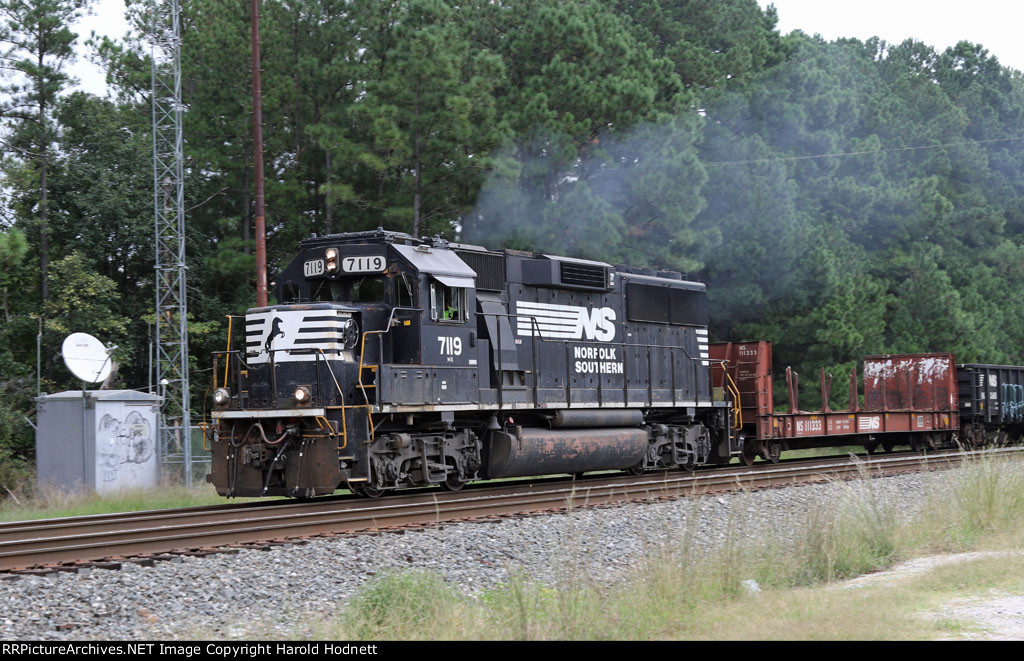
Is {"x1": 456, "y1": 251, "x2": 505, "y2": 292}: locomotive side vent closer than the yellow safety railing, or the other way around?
{"x1": 456, "y1": 251, "x2": 505, "y2": 292}: locomotive side vent

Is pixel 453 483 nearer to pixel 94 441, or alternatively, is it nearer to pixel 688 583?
pixel 94 441

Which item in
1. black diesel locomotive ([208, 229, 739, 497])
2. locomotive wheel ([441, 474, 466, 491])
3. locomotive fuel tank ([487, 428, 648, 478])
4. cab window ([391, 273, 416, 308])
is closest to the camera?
black diesel locomotive ([208, 229, 739, 497])

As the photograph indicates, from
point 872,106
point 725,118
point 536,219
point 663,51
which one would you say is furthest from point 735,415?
point 872,106

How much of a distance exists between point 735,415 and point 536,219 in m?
8.84

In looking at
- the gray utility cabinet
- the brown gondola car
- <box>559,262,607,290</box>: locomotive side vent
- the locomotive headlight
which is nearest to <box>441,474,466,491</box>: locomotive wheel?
the locomotive headlight

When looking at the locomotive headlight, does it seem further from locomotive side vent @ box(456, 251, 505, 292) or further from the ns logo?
the ns logo

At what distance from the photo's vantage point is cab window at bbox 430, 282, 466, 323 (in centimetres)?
1455

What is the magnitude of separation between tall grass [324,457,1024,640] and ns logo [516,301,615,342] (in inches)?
220

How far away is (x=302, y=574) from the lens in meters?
8.58

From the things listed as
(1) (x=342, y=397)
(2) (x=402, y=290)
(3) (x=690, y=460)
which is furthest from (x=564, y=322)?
(1) (x=342, y=397)

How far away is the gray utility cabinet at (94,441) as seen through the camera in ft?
61.2

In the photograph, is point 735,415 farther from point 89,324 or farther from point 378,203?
point 89,324

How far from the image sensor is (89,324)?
28562 millimetres

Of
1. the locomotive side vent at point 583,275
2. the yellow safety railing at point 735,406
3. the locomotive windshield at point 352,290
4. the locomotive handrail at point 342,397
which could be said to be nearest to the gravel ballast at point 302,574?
the locomotive handrail at point 342,397
